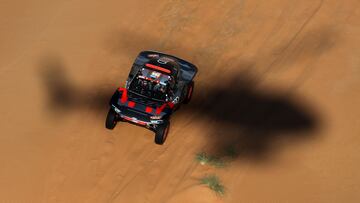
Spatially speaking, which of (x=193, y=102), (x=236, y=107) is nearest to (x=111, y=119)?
(x=193, y=102)

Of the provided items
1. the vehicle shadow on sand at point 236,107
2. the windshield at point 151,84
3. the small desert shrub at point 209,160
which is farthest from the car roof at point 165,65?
the small desert shrub at point 209,160

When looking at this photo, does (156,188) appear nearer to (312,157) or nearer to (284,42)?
(312,157)

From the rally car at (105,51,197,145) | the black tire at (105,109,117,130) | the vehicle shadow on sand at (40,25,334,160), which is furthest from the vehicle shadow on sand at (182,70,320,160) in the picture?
the black tire at (105,109,117,130)

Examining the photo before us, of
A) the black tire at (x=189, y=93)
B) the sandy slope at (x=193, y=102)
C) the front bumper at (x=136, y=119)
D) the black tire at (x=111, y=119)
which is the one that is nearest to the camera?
the sandy slope at (x=193, y=102)

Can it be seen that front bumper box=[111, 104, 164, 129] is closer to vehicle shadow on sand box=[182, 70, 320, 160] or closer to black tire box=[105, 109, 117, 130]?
black tire box=[105, 109, 117, 130]

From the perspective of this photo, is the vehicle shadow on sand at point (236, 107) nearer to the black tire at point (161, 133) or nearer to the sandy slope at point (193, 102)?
the sandy slope at point (193, 102)

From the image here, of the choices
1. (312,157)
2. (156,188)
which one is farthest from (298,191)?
(156,188)

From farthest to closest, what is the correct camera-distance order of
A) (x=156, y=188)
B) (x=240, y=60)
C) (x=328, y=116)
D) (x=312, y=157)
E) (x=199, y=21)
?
(x=199, y=21), (x=240, y=60), (x=328, y=116), (x=312, y=157), (x=156, y=188)
